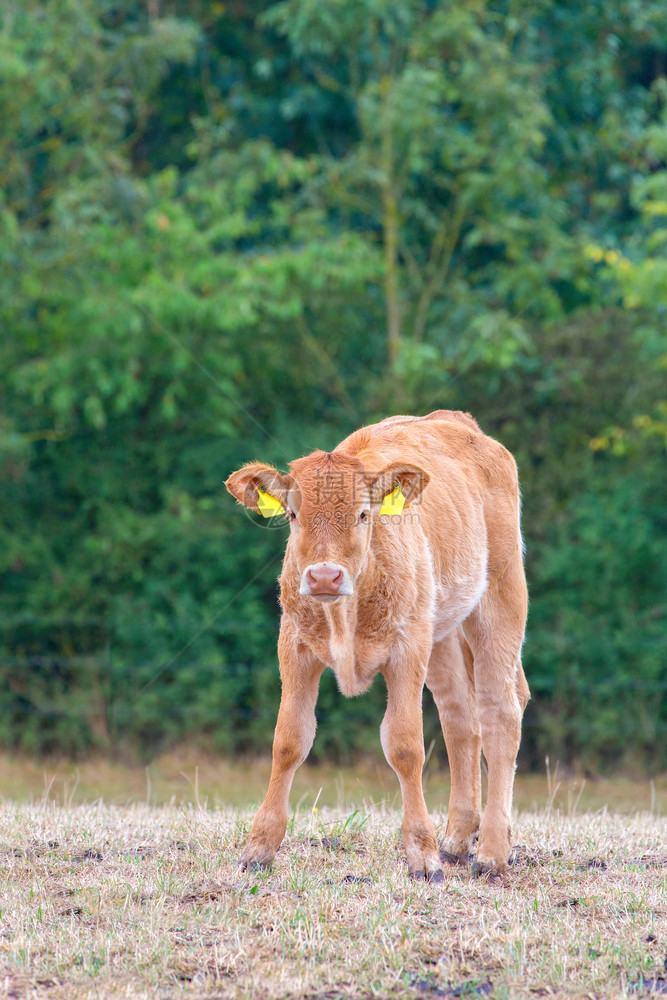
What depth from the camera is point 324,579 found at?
4.57 meters

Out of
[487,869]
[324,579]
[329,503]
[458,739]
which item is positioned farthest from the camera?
[458,739]

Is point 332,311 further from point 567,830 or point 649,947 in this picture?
point 649,947

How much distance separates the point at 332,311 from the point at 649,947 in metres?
10.6

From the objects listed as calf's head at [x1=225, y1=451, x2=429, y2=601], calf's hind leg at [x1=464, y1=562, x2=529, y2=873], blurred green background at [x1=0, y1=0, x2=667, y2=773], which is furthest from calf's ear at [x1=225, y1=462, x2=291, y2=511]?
blurred green background at [x1=0, y1=0, x2=667, y2=773]

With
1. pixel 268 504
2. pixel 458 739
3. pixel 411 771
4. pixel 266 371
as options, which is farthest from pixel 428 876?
pixel 266 371

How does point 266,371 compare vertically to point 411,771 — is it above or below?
below

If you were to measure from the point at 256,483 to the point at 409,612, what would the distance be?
89 cm

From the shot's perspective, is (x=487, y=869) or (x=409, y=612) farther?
(x=487, y=869)

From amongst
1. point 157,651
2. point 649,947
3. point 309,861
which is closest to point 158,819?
point 309,861

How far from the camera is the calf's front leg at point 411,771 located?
197 inches

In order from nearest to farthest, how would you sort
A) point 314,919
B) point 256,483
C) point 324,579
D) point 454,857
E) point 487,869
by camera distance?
point 314,919 < point 324,579 < point 256,483 < point 487,869 < point 454,857

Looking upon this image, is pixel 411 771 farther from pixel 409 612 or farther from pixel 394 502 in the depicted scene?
pixel 394 502

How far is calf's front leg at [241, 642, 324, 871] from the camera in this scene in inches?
202

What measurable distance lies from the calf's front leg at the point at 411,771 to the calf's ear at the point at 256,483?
0.98 m
